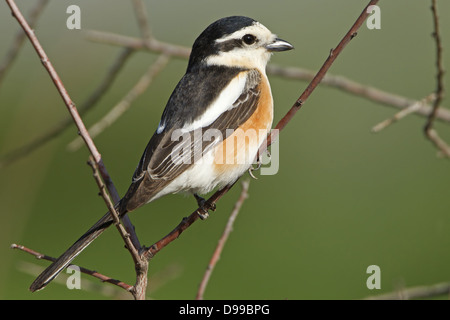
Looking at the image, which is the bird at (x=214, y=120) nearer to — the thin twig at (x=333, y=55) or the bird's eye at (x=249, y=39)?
the bird's eye at (x=249, y=39)

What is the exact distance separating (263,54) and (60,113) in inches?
70.4

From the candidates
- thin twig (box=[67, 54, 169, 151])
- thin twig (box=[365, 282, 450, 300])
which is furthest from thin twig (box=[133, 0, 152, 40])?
thin twig (box=[365, 282, 450, 300])

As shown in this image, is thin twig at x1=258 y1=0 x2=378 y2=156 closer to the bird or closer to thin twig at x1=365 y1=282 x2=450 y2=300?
the bird

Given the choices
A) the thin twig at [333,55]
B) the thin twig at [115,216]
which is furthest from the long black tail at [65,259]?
the thin twig at [333,55]

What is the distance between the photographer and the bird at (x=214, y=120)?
365 centimetres

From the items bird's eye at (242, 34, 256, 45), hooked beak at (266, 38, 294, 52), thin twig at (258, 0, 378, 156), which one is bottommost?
thin twig at (258, 0, 378, 156)

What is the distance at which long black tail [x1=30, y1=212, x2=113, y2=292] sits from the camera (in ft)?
10.0

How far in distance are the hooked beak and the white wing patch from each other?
0.94 ft

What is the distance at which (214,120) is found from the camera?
3.79 metres

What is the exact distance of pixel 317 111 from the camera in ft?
28.8

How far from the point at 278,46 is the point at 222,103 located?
65 centimetres

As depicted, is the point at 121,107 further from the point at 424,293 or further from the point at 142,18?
the point at 424,293
